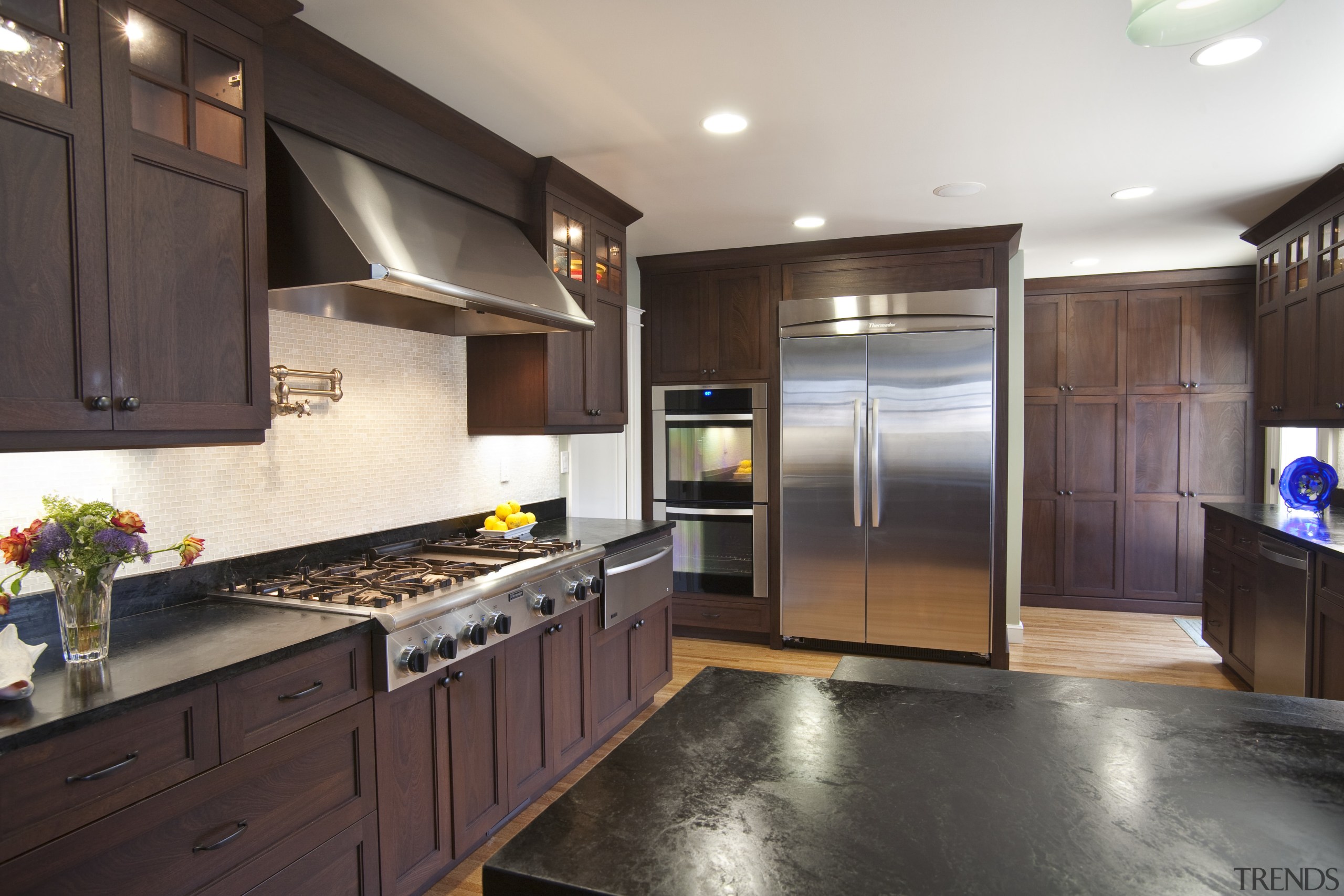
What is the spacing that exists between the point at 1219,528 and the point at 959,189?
2.58 m

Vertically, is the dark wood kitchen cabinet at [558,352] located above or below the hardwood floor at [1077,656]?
above

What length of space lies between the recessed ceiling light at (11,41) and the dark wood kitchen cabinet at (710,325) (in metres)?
3.71

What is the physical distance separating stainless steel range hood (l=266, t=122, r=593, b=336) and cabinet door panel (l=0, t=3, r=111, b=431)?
544mm

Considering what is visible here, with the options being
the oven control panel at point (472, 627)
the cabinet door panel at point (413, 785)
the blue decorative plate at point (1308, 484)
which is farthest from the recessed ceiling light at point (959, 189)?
the cabinet door panel at point (413, 785)

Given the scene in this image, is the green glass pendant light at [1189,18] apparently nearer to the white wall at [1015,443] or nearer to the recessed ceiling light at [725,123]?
the recessed ceiling light at [725,123]

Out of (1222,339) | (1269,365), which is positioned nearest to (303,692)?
(1269,365)

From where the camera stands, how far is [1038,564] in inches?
235

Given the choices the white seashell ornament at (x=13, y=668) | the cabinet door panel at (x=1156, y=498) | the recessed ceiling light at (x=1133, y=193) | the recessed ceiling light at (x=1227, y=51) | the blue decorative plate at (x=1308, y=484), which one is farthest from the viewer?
the cabinet door panel at (x=1156, y=498)

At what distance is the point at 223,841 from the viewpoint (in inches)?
62.1

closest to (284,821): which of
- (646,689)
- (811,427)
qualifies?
(646,689)

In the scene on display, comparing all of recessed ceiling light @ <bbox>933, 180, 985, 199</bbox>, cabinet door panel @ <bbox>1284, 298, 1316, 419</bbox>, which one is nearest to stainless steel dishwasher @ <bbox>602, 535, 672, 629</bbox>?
recessed ceiling light @ <bbox>933, 180, 985, 199</bbox>

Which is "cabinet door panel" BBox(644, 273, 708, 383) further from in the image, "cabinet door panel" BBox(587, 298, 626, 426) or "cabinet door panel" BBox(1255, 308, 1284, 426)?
"cabinet door panel" BBox(1255, 308, 1284, 426)

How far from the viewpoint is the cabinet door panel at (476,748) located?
2291mm

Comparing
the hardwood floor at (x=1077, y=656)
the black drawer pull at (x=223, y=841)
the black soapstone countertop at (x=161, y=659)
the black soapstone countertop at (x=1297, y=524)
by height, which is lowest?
the hardwood floor at (x=1077, y=656)
